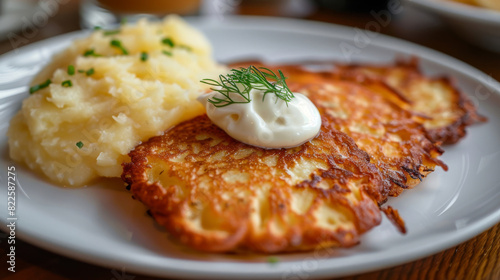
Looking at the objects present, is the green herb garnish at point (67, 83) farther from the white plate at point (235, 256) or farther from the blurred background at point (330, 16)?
the blurred background at point (330, 16)

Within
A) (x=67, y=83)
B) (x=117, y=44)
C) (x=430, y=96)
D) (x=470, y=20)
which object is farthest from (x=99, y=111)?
(x=470, y=20)

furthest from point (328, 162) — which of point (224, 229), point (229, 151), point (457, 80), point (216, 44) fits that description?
point (216, 44)

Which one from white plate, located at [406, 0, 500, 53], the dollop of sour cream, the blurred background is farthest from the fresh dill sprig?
white plate, located at [406, 0, 500, 53]

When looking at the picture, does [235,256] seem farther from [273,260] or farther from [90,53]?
[90,53]

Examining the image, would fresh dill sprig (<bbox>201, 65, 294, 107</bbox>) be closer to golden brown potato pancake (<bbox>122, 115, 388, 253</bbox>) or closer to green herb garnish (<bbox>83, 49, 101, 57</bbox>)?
golden brown potato pancake (<bbox>122, 115, 388, 253</bbox>)

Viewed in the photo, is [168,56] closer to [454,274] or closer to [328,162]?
[328,162]
